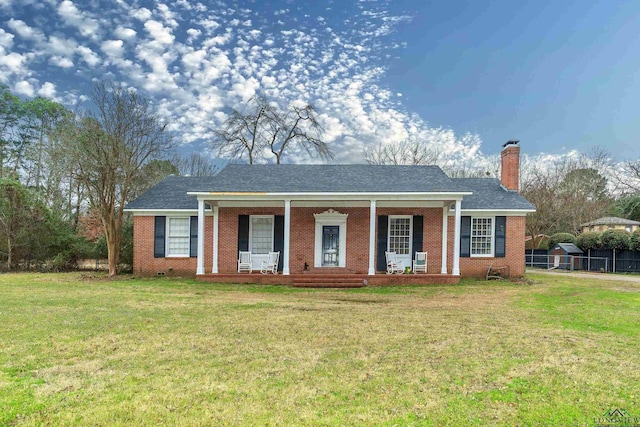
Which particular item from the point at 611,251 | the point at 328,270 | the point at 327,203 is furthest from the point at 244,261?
the point at 611,251

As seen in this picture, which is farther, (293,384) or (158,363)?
(158,363)

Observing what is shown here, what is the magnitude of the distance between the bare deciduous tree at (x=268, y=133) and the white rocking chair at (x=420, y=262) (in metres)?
17.6

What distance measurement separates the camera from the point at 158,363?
4.46 m

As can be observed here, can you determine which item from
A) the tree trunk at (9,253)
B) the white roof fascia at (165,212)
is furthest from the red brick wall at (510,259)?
the tree trunk at (9,253)

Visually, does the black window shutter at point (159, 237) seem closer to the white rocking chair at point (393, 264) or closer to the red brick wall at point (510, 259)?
the white rocking chair at point (393, 264)

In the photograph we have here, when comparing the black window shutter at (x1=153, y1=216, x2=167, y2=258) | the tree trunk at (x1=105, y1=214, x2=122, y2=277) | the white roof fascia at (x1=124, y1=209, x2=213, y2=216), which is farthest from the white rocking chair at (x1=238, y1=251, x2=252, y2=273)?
the tree trunk at (x1=105, y1=214, x2=122, y2=277)

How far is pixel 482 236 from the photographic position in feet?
48.9

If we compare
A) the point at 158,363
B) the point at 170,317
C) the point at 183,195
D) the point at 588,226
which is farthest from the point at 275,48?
the point at 588,226

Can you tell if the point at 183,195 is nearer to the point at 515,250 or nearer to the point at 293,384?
the point at 293,384

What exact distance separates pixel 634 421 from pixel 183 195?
1554 centimetres

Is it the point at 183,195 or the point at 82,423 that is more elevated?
the point at 183,195

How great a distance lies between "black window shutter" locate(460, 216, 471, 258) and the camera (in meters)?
14.8

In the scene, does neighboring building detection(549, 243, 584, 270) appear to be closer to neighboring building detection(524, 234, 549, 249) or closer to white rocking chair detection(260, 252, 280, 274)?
neighboring building detection(524, 234, 549, 249)

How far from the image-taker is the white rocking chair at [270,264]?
1413 cm
